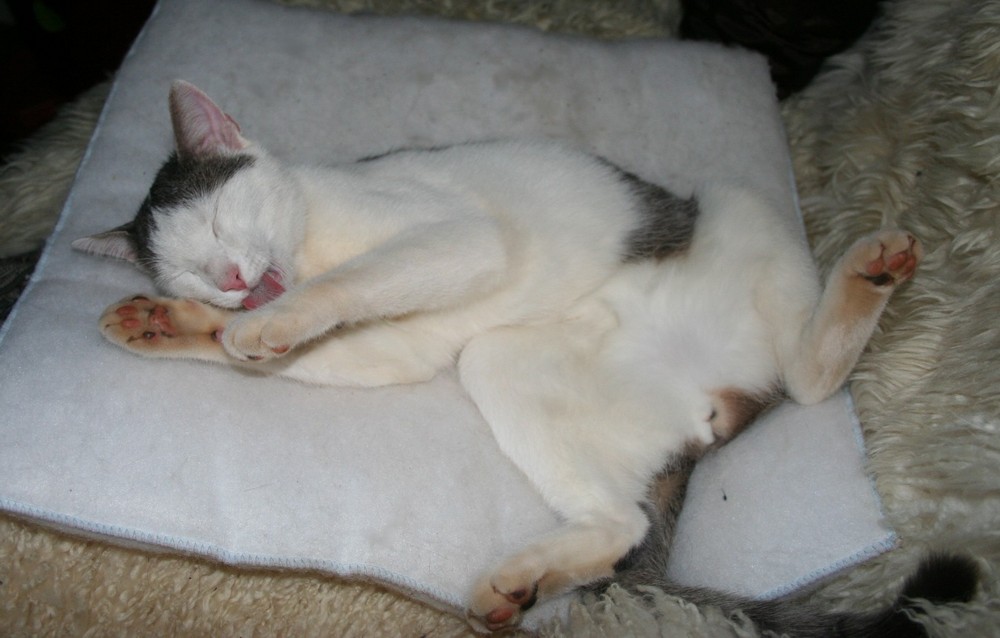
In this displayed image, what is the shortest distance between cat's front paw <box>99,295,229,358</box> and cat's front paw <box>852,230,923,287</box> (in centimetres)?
121

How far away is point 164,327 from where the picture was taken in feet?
4.73

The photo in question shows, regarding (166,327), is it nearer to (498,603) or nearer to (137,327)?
(137,327)

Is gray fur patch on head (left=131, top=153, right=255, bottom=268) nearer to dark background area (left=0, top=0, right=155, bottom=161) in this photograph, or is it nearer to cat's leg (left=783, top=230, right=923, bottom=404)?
cat's leg (left=783, top=230, right=923, bottom=404)

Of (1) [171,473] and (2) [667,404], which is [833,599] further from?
(1) [171,473]

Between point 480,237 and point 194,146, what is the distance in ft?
2.05

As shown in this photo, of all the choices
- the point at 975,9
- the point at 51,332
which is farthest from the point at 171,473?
the point at 975,9

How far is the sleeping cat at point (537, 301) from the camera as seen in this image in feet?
4.48

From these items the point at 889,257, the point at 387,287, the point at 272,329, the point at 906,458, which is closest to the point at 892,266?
the point at 889,257

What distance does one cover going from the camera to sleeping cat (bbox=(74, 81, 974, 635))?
1.37m

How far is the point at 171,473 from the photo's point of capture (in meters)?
1.38

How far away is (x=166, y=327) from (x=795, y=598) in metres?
1.29

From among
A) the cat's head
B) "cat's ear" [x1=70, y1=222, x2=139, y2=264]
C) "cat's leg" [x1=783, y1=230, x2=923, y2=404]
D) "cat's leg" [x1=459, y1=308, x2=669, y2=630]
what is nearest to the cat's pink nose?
the cat's head

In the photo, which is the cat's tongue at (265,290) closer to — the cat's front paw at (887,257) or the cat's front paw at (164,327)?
the cat's front paw at (164,327)

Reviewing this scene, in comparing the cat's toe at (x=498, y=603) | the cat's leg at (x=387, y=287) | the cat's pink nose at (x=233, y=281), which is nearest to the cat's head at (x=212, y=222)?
the cat's pink nose at (x=233, y=281)
